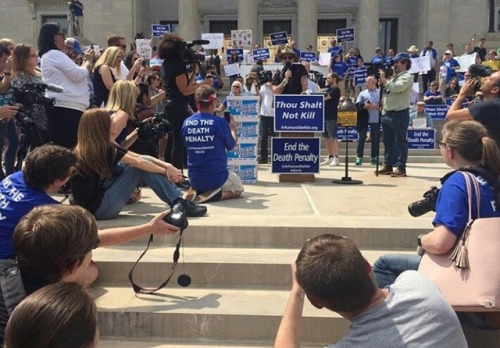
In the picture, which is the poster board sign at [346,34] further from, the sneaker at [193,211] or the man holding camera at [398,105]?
the sneaker at [193,211]

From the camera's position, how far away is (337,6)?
103ft

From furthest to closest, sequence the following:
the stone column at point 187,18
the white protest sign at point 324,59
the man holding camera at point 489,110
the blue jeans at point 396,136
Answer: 1. the stone column at point 187,18
2. the white protest sign at point 324,59
3. the blue jeans at point 396,136
4. the man holding camera at point 489,110

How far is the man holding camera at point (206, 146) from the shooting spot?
20.7 ft

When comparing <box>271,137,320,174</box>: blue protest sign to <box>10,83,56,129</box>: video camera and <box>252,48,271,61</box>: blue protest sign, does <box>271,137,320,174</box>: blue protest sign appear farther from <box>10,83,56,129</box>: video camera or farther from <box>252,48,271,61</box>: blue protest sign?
<box>252,48,271,61</box>: blue protest sign

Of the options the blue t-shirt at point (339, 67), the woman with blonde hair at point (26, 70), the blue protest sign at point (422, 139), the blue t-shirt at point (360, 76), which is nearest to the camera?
the woman with blonde hair at point (26, 70)

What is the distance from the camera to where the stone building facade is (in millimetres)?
28344

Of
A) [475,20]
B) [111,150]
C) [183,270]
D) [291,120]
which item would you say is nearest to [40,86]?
[111,150]

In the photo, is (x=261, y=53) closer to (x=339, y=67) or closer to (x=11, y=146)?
(x=339, y=67)

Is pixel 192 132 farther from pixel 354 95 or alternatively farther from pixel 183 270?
pixel 354 95

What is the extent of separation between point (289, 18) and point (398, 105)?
80.6 feet

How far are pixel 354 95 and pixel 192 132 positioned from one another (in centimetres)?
1397

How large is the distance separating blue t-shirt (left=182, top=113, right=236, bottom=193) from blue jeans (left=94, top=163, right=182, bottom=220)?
113 cm

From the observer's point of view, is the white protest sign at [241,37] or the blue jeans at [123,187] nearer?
the blue jeans at [123,187]

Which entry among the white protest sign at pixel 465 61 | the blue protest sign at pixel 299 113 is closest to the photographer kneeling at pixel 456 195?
the blue protest sign at pixel 299 113
